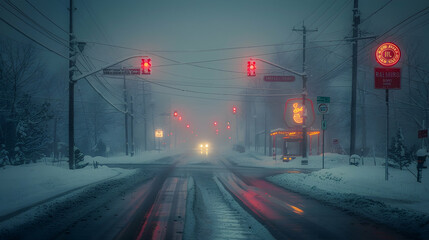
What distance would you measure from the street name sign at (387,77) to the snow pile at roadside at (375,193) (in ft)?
13.1

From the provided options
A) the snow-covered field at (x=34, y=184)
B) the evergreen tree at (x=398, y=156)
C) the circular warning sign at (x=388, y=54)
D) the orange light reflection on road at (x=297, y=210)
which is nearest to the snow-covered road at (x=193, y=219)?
the orange light reflection on road at (x=297, y=210)

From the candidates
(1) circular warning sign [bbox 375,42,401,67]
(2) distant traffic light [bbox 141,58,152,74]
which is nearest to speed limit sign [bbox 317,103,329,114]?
(1) circular warning sign [bbox 375,42,401,67]

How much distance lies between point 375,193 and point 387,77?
516 centimetres

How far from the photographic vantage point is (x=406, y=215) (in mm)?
8508

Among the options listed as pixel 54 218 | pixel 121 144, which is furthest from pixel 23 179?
pixel 121 144

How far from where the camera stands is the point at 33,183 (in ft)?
44.6

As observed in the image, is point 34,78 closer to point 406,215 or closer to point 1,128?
point 1,128

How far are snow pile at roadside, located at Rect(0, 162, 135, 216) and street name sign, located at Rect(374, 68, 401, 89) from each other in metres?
14.0

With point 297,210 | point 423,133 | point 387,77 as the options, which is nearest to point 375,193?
point 423,133

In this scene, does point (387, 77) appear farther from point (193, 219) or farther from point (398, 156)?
point (193, 219)

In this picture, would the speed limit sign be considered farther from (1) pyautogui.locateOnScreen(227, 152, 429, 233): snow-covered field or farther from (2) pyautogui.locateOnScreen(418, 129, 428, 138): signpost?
(2) pyautogui.locateOnScreen(418, 129, 428, 138): signpost

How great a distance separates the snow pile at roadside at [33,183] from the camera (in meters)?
10.9

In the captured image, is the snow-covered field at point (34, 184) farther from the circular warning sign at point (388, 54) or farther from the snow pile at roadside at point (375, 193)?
the circular warning sign at point (388, 54)

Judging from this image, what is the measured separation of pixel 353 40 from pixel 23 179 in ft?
70.4
